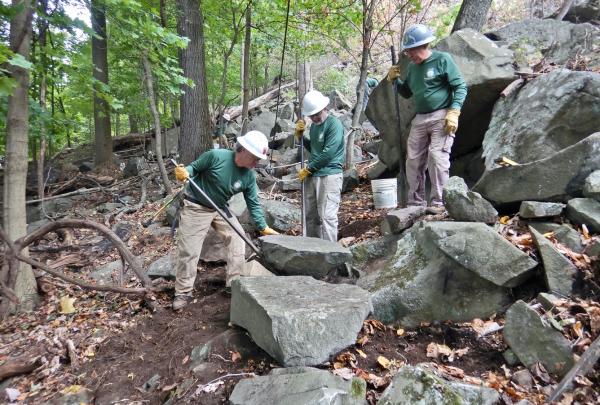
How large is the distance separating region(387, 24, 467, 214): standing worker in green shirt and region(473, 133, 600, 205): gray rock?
73cm

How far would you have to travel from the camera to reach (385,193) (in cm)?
669

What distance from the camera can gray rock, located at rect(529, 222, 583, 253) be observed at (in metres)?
3.53

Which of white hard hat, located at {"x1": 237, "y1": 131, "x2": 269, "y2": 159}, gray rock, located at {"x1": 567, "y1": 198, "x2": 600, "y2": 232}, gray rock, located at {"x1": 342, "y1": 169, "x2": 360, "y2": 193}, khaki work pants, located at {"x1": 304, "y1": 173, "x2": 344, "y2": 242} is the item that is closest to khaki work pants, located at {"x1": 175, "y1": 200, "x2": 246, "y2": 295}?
white hard hat, located at {"x1": 237, "y1": 131, "x2": 269, "y2": 159}

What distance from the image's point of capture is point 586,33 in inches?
271

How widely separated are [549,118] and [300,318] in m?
3.77

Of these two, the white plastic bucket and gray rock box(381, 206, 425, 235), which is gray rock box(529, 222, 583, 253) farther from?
the white plastic bucket

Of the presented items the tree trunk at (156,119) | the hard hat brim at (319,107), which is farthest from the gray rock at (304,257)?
the tree trunk at (156,119)

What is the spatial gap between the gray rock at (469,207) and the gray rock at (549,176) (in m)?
0.40

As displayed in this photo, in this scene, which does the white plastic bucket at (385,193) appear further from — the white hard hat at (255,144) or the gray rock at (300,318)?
the gray rock at (300,318)

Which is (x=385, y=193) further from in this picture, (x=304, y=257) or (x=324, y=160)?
(x=304, y=257)

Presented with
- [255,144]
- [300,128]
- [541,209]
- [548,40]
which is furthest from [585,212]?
[548,40]

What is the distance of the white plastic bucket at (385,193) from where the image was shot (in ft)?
21.8

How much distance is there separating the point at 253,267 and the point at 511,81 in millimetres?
4361

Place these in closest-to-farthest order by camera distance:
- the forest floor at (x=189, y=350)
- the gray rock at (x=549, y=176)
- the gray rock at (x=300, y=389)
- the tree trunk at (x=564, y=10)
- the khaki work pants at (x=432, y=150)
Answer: the gray rock at (x=300, y=389) < the forest floor at (x=189, y=350) < the gray rock at (x=549, y=176) < the khaki work pants at (x=432, y=150) < the tree trunk at (x=564, y=10)
